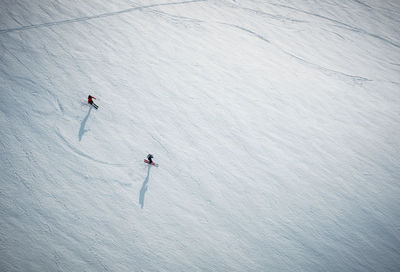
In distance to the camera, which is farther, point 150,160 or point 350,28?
point 350,28

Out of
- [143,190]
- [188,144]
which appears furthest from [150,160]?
[188,144]

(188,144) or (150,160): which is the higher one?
(188,144)

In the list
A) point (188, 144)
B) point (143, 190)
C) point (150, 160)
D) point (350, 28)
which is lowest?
point (143, 190)

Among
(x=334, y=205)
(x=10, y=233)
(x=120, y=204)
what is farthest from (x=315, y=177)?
(x=10, y=233)

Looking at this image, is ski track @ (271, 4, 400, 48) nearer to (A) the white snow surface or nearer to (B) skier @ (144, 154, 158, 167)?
(A) the white snow surface

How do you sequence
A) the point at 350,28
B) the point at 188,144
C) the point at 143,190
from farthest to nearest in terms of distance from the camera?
1. the point at 350,28
2. the point at 188,144
3. the point at 143,190

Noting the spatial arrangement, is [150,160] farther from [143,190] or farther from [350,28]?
[350,28]

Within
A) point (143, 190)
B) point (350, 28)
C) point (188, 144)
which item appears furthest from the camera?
point (350, 28)

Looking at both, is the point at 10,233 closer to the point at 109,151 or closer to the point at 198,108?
the point at 109,151

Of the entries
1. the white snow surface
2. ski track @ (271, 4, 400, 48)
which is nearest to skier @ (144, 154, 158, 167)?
the white snow surface
